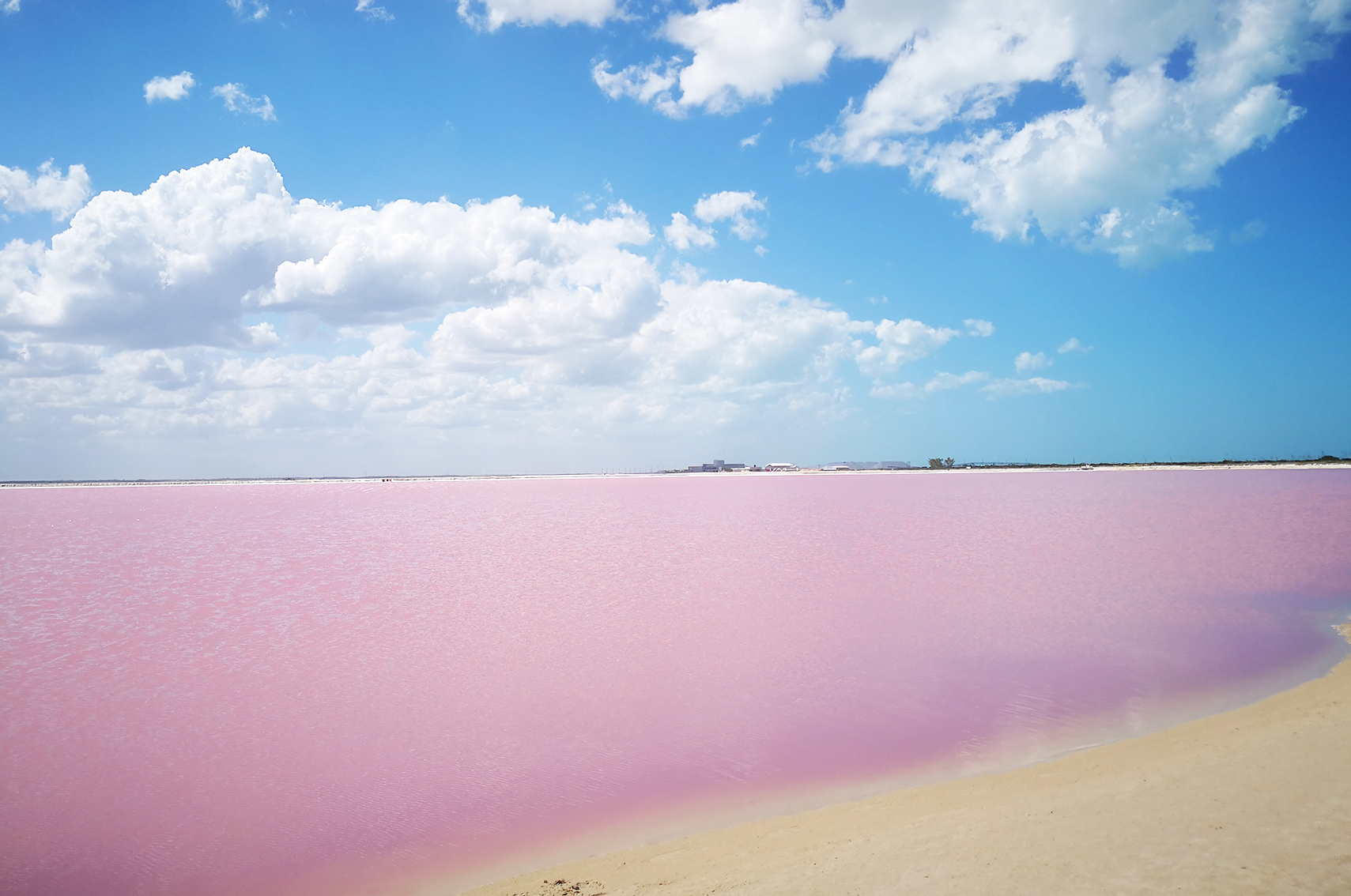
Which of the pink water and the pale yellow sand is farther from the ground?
the pale yellow sand

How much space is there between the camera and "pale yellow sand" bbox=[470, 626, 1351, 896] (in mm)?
5691

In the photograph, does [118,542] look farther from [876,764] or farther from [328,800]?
[876,764]

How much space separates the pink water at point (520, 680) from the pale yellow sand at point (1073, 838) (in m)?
1.33

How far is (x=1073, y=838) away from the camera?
6480 millimetres

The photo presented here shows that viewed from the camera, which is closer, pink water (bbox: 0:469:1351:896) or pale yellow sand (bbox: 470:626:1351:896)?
pale yellow sand (bbox: 470:626:1351:896)

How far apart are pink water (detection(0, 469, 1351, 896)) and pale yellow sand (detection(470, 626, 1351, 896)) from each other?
1332 mm

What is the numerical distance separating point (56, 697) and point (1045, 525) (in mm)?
46324

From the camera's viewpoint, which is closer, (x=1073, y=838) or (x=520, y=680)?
(x=1073, y=838)

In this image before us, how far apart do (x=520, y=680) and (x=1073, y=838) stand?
10869mm

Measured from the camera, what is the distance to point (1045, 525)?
43.3 m

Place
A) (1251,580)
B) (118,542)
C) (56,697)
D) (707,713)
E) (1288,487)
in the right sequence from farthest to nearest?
(1288,487) < (118,542) < (1251,580) < (56,697) < (707,713)

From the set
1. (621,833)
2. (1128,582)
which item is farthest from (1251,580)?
(621,833)

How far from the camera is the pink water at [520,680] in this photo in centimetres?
898

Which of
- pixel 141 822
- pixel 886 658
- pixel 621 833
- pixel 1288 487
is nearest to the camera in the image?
pixel 621 833
